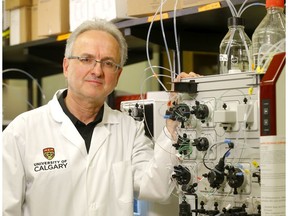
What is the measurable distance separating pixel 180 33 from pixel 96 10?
0.39m

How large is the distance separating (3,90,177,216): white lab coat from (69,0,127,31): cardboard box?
1.95 feet

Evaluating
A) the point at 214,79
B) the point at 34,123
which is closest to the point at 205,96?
the point at 214,79

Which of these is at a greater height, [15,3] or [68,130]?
[15,3]

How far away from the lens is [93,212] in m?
1.86

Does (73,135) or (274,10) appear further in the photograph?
(73,135)

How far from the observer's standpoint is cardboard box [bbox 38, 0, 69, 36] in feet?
8.87

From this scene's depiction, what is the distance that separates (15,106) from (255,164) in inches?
94.0

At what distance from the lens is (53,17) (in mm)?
2746

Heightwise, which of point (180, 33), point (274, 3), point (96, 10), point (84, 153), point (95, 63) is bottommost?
point (84, 153)

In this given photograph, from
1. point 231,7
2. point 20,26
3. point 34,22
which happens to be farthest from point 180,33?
point 20,26

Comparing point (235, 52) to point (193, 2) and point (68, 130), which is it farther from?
point (68, 130)

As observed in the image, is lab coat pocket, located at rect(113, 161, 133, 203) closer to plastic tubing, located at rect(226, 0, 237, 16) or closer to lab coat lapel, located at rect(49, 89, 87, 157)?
lab coat lapel, located at rect(49, 89, 87, 157)

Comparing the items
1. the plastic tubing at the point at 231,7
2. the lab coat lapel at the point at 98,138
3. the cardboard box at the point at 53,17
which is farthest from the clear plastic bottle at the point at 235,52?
the cardboard box at the point at 53,17

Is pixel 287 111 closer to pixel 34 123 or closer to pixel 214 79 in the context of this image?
pixel 214 79
